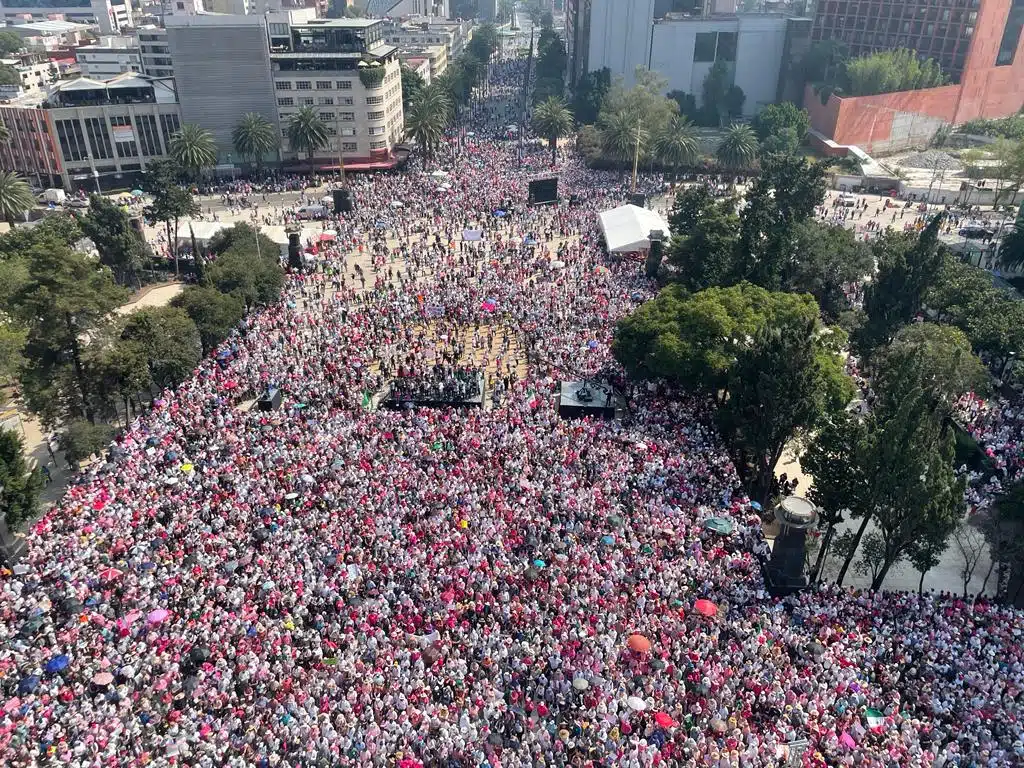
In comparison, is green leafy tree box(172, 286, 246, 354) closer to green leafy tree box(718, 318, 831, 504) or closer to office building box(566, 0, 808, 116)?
green leafy tree box(718, 318, 831, 504)

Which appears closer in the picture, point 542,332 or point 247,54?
point 542,332

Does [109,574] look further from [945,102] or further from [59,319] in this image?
[945,102]

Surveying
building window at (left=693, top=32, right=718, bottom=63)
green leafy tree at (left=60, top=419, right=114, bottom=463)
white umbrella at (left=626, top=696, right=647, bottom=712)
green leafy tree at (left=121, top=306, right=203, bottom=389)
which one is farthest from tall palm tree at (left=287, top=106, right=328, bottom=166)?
white umbrella at (left=626, top=696, right=647, bottom=712)

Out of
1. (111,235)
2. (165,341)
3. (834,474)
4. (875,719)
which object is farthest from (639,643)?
(111,235)

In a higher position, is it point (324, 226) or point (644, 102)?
point (644, 102)

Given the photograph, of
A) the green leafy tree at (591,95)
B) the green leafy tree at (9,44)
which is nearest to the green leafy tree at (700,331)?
the green leafy tree at (591,95)

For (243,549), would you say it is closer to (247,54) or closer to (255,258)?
(255,258)

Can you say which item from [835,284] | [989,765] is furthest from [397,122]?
[989,765]
